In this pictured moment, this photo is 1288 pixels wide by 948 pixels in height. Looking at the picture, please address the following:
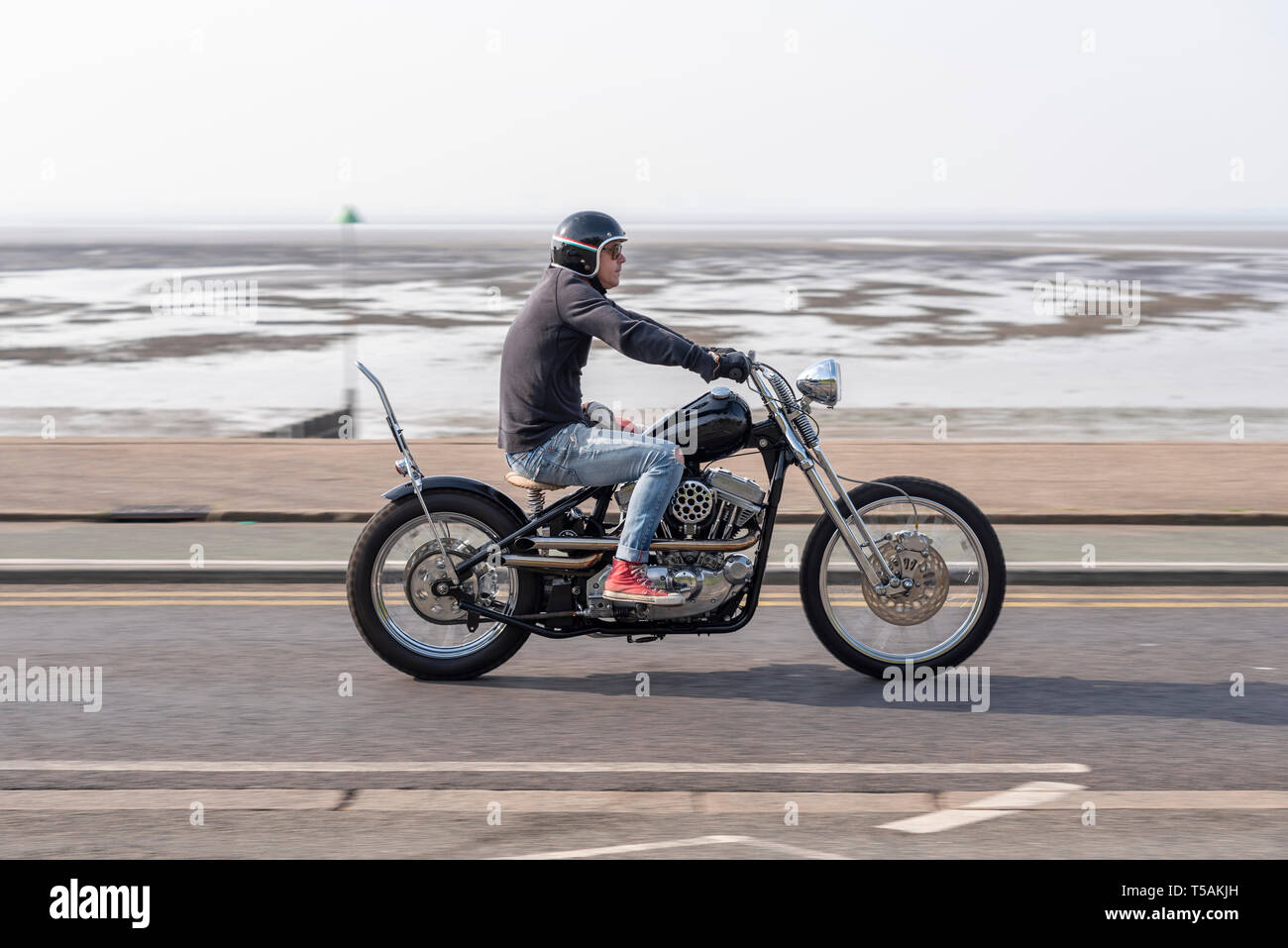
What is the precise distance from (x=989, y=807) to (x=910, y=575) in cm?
184

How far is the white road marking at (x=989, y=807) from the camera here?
199 inches

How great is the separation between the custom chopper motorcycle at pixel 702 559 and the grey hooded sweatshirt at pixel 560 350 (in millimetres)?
272

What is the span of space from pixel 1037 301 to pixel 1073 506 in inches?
1251

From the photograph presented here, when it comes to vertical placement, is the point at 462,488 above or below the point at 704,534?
above

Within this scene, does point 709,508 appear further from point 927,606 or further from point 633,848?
point 633,848

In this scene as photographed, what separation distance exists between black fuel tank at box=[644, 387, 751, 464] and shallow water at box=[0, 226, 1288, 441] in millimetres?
11175

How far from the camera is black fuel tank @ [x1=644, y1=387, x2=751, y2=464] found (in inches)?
→ 269

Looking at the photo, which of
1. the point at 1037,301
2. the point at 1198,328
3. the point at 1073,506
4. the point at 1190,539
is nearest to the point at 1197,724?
the point at 1190,539

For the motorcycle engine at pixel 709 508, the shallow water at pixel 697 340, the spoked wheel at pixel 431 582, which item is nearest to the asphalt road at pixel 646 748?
the spoked wheel at pixel 431 582

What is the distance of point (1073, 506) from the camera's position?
11625 mm

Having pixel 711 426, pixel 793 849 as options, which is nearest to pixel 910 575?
pixel 711 426

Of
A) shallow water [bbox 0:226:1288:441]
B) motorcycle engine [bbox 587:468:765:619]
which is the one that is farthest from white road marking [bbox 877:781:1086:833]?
shallow water [bbox 0:226:1288:441]

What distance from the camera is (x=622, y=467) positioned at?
22.4 feet

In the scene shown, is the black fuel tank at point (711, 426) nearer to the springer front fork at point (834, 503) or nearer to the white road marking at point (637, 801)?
the springer front fork at point (834, 503)
